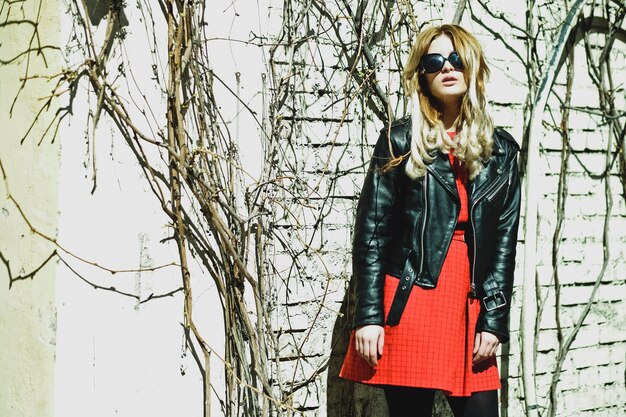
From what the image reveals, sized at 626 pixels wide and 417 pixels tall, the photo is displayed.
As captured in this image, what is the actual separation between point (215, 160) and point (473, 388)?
1422 millimetres

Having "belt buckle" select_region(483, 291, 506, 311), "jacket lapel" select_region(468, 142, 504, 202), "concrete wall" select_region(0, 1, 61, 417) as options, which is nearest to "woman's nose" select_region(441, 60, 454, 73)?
"jacket lapel" select_region(468, 142, 504, 202)

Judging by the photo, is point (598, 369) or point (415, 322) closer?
point (415, 322)

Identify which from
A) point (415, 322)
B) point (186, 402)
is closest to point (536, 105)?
point (415, 322)

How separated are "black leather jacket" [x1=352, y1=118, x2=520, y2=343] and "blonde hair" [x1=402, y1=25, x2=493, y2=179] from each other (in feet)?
0.17

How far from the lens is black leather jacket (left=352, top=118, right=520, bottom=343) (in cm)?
321

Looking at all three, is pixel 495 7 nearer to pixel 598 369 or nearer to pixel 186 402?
pixel 598 369

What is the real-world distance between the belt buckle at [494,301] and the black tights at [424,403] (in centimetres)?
33

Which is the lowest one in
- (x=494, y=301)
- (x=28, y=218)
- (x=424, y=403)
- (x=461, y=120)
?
Result: (x=424, y=403)

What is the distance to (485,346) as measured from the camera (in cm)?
321

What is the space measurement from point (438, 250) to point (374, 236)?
0.25 meters

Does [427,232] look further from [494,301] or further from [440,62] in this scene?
[440,62]

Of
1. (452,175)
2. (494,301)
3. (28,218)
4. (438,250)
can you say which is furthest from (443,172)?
(28,218)

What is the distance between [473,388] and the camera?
320 cm

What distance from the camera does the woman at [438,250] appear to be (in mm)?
3186
